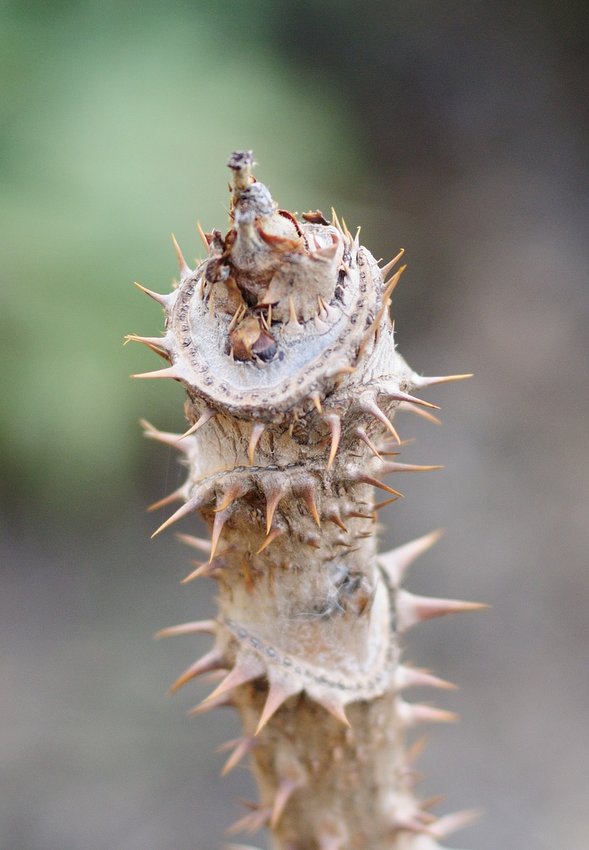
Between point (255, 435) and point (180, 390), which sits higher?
point (180, 390)

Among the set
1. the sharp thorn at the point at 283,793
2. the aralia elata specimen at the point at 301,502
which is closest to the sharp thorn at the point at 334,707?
the aralia elata specimen at the point at 301,502

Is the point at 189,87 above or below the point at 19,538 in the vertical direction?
above

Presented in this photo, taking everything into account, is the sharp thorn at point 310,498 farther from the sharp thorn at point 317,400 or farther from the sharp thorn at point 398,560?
the sharp thorn at point 398,560

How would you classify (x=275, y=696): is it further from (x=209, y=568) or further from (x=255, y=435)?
(x=255, y=435)

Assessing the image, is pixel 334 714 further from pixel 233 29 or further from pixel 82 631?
pixel 233 29

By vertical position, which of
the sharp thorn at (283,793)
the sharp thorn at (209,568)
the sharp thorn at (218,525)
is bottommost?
the sharp thorn at (283,793)

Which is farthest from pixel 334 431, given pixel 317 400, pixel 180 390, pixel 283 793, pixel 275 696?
pixel 180 390

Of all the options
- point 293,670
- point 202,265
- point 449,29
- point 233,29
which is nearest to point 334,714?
point 293,670
